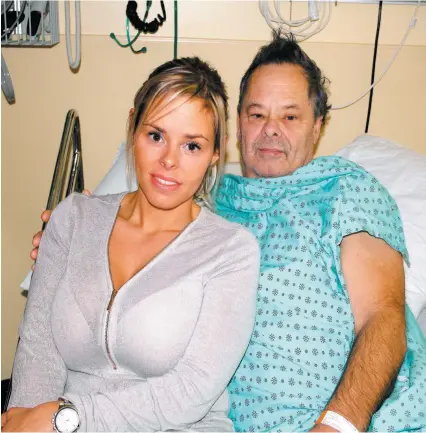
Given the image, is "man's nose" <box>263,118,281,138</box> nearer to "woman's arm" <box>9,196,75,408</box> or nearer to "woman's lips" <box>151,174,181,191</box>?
"woman's lips" <box>151,174,181,191</box>

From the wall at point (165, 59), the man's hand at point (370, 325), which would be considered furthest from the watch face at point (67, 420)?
the wall at point (165, 59)

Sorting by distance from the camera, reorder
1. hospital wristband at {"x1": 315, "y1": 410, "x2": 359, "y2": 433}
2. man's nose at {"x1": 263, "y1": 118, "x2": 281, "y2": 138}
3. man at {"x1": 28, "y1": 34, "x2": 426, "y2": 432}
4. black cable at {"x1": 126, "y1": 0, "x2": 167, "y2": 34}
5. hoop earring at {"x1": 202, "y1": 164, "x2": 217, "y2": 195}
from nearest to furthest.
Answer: hospital wristband at {"x1": 315, "y1": 410, "x2": 359, "y2": 433}
man at {"x1": 28, "y1": 34, "x2": 426, "y2": 432}
hoop earring at {"x1": 202, "y1": 164, "x2": 217, "y2": 195}
man's nose at {"x1": 263, "y1": 118, "x2": 281, "y2": 138}
black cable at {"x1": 126, "y1": 0, "x2": 167, "y2": 34}

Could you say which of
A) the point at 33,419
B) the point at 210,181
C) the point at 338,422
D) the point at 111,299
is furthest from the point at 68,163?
the point at 338,422

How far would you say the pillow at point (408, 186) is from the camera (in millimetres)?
1941

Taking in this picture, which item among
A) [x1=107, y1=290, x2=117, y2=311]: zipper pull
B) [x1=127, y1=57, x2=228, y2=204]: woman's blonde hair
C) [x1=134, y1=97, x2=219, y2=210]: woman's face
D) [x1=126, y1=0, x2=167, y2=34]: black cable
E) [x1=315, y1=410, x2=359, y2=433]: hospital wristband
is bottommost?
[x1=315, y1=410, x2=359, y2=433]: hospital wristband

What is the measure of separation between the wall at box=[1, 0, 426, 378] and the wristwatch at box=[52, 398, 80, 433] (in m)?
1.44

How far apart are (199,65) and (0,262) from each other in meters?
1.50

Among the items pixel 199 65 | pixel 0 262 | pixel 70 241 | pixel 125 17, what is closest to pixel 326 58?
pixel 125 17

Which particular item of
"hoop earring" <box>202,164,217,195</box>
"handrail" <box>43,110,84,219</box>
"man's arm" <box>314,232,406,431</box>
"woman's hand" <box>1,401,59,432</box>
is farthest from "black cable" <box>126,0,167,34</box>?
"woman's hand" <box>1,401,59,432</box>

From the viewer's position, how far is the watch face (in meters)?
1.29

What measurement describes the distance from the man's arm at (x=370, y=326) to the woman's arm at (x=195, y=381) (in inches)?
10.7

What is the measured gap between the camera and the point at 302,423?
4.91 feet

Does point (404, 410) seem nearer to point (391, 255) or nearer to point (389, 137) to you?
point (391, 255)

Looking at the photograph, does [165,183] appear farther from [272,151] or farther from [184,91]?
[272,151]
